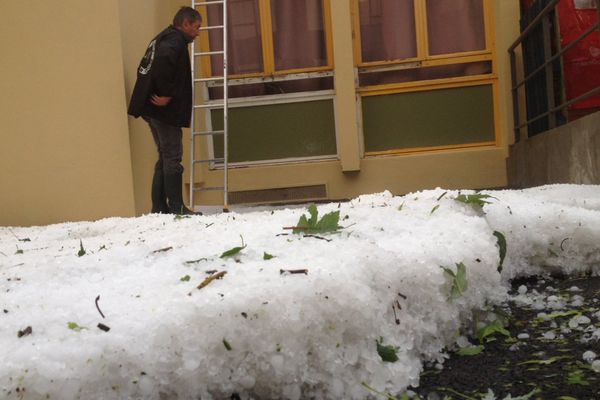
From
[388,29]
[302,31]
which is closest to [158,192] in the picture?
[302,31]

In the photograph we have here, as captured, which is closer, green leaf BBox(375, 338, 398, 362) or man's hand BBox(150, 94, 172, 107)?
green leaf BBox(375, 338, 398, 362)

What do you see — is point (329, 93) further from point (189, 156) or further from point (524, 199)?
point (524, 199)

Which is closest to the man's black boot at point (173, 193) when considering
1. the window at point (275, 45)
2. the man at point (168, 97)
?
the man at point (168, 97)

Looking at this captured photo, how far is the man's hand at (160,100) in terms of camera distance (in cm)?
476

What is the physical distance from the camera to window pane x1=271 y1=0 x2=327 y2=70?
6633mm

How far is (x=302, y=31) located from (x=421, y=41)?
1220 mm

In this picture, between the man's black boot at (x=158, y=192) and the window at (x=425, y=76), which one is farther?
the window at (x=425, y=76)

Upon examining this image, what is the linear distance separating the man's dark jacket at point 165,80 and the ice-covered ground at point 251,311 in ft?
9.23

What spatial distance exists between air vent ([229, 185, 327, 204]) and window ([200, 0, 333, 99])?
102 centimetres

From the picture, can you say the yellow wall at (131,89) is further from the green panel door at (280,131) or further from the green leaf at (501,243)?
the green leaf at (501,243)

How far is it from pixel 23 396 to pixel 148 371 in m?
0.20

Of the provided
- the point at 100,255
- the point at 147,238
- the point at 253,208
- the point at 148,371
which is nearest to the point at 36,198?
the point at 253,208

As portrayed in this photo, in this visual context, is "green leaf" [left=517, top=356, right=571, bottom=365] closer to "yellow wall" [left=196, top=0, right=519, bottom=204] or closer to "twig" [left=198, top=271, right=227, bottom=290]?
"twig" [left=198, top=271, right=227, bottom=290]

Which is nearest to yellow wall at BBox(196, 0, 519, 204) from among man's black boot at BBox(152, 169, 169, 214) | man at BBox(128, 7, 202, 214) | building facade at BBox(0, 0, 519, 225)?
building facade at BBox(0, 0, 519, 225)
